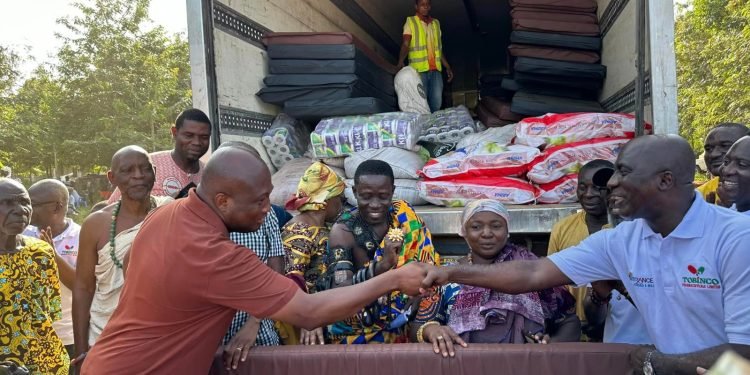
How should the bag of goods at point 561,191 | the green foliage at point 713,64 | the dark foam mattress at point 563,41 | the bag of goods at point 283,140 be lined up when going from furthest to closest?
the green foliage at point 713,64
the dark foam mattress at point 563,41
the bag of goods at point 283,140
the bag of goods at point 561,191

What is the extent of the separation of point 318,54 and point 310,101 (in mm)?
365

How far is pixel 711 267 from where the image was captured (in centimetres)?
144

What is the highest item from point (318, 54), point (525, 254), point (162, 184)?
point (318, 54)

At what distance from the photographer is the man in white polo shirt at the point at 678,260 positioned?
140 centimetres

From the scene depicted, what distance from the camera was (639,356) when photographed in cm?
164

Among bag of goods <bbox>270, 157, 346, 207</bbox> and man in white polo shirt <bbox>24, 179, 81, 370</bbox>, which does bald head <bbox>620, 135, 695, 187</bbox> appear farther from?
man in white polo shirt <bbox>24, 179, 81, 370</bbox>

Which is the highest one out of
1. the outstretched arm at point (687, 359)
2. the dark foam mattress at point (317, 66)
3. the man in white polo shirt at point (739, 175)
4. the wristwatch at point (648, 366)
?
the dark foam mattress at point (317, 66)

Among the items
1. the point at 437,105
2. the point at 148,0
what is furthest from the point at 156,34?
the point at 437,105

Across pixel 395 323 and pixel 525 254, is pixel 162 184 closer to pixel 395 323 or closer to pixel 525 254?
pixel 395 323

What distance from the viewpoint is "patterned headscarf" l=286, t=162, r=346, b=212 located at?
267 centimetres

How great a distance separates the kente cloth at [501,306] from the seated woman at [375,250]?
8.3 inches

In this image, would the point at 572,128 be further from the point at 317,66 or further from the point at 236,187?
the point at 236,187

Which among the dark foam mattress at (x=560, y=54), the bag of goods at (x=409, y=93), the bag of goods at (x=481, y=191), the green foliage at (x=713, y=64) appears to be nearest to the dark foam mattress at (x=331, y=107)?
the bag of goods at (x=409, y=93)

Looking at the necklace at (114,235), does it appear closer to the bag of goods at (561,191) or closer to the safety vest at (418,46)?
the bag of goods at (561,191)
